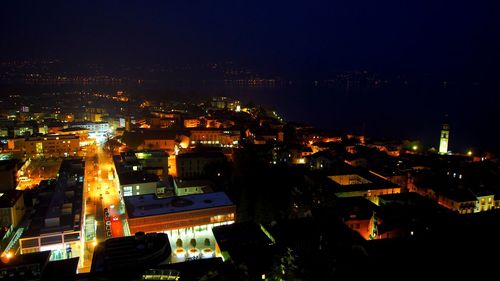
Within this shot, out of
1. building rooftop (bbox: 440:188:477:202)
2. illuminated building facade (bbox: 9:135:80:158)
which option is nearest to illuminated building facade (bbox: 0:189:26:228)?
illuminated building facade (bbox: 9:135:80:158)

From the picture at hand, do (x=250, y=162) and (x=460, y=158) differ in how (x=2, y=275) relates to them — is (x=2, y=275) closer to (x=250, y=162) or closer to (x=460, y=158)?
(x=250, y=162)

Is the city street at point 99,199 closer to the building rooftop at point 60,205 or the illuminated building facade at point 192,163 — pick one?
the building rooftop at point 60,205

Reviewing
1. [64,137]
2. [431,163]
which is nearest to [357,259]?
[431,163]

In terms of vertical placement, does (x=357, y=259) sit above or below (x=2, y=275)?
above

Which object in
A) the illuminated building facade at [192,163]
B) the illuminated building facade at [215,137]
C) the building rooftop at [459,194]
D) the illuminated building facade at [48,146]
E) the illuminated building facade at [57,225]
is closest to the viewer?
the illuminated building facade at [57,225]

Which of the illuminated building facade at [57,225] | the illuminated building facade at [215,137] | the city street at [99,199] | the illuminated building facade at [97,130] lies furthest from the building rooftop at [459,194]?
the illuminated building facade at [97,130]

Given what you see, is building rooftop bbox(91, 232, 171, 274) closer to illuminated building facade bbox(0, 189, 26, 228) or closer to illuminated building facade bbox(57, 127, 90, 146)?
illuminated building facade bbox(0, 189, 26, 228)

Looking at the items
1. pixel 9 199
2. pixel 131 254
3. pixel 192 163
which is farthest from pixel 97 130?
pixel 131 254

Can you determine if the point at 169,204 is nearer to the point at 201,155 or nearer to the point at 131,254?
the point at 131,254
